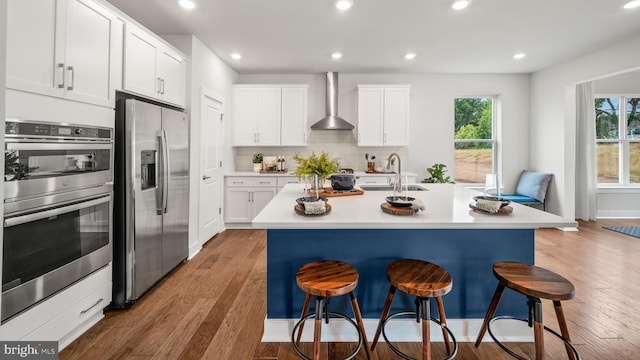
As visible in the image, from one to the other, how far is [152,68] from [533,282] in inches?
132

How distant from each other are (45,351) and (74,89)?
154 centimetres

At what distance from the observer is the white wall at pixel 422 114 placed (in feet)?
17.9

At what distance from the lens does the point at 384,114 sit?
202 inches

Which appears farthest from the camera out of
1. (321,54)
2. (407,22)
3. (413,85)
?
(413,85)

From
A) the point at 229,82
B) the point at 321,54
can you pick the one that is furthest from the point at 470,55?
the point at 229,82

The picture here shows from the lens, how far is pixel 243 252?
3.80 metres

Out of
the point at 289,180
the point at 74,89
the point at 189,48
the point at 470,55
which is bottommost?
the point at 289,180

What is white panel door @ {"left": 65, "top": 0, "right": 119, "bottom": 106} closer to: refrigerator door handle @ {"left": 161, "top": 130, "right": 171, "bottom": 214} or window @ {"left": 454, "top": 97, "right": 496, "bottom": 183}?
refrigerator door handle @ {"left": 161, "top": 130, "right": 171, "bottom": 214}

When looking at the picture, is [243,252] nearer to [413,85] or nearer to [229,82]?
[229,82]

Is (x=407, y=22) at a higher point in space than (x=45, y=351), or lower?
higher

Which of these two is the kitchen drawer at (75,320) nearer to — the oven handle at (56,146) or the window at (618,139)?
the oven handle at (56,146)

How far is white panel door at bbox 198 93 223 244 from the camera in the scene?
3.95 meters

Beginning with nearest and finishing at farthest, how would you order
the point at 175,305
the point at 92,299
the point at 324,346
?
1. the point at 324,346
2. the point at 92,299
3. the point at 175,305

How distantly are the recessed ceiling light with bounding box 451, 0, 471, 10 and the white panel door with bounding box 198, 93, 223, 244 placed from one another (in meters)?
2.99
